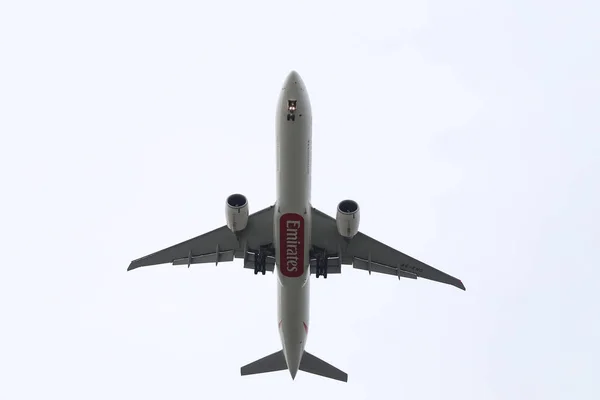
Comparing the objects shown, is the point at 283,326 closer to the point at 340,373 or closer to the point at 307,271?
the point at 307,271

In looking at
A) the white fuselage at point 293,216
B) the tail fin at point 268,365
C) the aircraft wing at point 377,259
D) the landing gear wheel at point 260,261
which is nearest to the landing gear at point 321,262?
the aircraft wing at point 377,259

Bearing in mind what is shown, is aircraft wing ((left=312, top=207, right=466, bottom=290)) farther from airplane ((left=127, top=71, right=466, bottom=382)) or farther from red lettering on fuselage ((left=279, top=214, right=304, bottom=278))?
red lettering on fuselage ((left=279, top=214, right=304, bottom=278))

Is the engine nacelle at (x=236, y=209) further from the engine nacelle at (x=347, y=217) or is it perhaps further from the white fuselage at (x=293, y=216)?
the engine nacelle at (x=347, y=217)

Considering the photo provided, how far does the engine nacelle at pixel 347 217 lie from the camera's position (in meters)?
29.1

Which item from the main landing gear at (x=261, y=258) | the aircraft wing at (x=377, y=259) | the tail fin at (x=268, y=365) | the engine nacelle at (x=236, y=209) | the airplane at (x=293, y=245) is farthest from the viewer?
the tail fin at (x=268, y=365)

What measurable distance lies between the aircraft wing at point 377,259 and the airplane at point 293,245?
42 millimetres

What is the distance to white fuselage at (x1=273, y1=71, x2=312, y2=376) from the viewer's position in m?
26.4

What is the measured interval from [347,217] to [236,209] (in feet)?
13.6

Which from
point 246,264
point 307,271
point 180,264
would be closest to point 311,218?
point 307,271

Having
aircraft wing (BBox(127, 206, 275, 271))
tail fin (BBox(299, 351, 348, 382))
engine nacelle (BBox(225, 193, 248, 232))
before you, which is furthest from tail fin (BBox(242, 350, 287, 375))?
engine nacelle (BBox(225, 193, 248, 232))

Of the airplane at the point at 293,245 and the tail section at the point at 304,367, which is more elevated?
the airplane at the point at 293,245

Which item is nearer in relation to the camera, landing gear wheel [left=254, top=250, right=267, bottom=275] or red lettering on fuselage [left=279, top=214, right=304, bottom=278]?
red lettering on fuselage [left=279, top=214, right=304, bottom=278]

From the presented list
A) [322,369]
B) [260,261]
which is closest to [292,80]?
[260,261]

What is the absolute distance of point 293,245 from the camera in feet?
96.6
